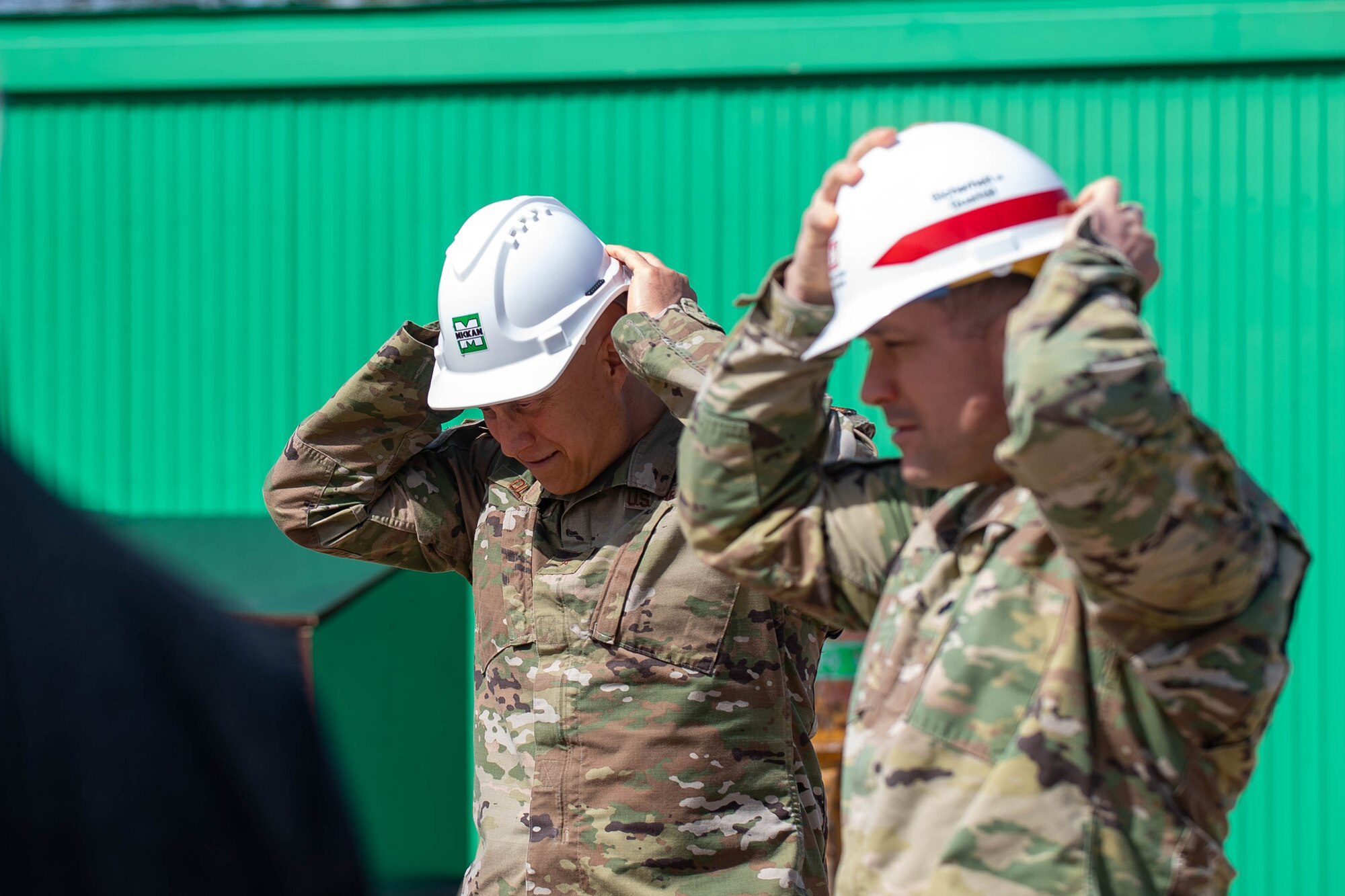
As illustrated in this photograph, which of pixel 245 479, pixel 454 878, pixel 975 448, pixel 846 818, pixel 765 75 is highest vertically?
pixel 765 75

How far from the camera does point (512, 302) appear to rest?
2.69 metres

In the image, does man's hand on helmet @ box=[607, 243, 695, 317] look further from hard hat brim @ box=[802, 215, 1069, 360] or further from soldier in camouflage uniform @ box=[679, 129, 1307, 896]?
hard hat brim @ box=[802, 215, 1069, 360]

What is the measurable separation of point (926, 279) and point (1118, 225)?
0.25m

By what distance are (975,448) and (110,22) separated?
4.78m

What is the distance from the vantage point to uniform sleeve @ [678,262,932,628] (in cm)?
184

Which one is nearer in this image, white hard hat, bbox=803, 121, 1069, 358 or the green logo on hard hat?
white hard hat, bbox=803, 121, 1069, 358

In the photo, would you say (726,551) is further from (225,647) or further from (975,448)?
(225,647)

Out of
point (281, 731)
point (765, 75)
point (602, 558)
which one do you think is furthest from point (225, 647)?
point (765, 75)

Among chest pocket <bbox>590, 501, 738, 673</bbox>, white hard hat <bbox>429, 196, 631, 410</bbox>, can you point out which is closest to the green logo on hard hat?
white hard hat <bbox>429, 196, 631, 410</bbox>

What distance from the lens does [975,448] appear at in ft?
5.70

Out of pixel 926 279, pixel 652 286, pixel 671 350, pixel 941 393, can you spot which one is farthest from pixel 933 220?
pixel 652 286

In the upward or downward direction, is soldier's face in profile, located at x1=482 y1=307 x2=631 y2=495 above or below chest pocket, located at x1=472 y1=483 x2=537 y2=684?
above

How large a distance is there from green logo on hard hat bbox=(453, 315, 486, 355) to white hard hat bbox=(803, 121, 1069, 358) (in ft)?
3.49

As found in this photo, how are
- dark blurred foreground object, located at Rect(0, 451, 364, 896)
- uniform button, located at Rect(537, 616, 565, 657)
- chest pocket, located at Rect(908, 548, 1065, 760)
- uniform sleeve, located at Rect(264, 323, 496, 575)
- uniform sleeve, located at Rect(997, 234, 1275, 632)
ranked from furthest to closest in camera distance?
uniform sleeve, located at Rect(264, 323, 496, 575) → uniform button, located at Rect(537, 616, 565, 657) → chest pocket, located at Rect(908, 548, 1065, 760) → uniform sleeve, located at Rect(997, 234, 1275, 632) → dark blurred foreground object, located at Rect(0, 451, 364, 896)
